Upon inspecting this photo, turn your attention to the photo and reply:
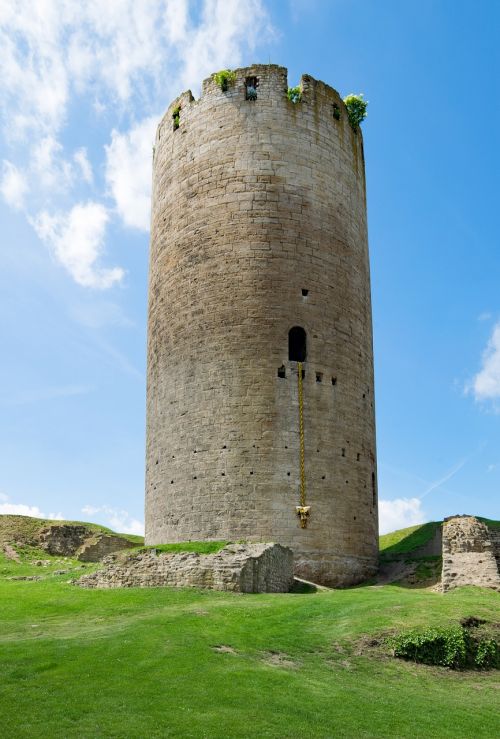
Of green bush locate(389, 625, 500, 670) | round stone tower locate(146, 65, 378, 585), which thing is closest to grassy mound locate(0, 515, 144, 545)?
round stone tower locate(146, 65, 378, 585)

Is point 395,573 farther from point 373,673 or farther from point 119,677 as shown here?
point 119,677

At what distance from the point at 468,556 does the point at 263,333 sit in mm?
9160

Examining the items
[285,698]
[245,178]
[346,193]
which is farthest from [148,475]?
[285,698]

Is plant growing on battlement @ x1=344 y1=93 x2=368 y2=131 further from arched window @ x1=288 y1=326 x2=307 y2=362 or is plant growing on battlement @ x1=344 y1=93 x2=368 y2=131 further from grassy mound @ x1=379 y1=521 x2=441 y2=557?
grassy mound @ x1=379 y1=521 x2=441 y2=557

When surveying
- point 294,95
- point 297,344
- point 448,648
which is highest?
point 294,95

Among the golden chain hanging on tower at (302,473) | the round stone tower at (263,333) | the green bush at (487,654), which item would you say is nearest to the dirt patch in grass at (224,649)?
the green bush at (487,654)

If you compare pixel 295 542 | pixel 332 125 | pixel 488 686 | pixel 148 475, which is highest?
pixel 332 125

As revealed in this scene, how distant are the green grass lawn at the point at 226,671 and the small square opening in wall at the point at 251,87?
1780 centimetres

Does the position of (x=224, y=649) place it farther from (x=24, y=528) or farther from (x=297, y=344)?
(x=24, y=528)

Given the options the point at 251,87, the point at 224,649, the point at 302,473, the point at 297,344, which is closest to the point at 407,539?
the point at 302,473

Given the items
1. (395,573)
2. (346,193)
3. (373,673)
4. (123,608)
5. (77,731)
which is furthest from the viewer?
(346,193)

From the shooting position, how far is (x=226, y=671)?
11.3m

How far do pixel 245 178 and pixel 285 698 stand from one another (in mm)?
19010

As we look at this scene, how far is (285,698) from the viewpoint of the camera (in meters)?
10.4
